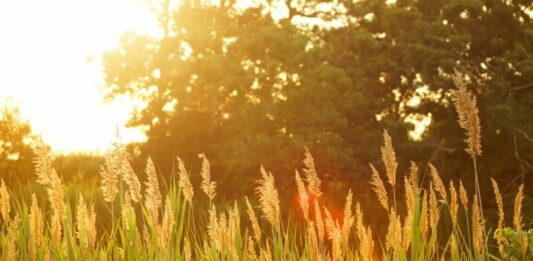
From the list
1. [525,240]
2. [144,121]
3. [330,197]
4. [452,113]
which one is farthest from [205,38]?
[525,240]

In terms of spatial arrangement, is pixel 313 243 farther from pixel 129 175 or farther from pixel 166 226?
pixel 129 175

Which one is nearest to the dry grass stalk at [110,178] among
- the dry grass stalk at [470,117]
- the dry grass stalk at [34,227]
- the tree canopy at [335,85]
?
the dry grass stalk at [34,227]

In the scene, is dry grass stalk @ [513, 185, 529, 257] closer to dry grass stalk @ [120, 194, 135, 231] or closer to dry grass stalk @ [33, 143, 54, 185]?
dry grass stalk @ [120, 194, 135, 231]

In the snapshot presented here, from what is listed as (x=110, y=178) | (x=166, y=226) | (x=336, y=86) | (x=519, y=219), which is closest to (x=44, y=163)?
(x=110, y=178)

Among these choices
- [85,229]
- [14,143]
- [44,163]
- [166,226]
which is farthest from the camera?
[14,143]

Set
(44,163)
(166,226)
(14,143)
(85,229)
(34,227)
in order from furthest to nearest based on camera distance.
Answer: (14,143), (34,227), (85,229), (166,226), (44,163)

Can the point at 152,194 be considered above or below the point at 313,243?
above

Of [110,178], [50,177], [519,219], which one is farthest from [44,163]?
[519,219]

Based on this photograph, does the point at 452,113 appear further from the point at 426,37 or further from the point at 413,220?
the point at 413,220

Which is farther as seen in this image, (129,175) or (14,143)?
(14,143)

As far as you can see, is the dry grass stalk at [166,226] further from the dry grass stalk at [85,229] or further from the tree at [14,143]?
the tree at [14,143]

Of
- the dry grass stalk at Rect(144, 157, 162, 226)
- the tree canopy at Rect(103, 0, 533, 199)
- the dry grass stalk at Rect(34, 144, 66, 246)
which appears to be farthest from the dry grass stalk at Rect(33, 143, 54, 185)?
the tree canopy at Rect(103, 0, 533, 199)

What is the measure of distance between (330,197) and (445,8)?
6.20 meters

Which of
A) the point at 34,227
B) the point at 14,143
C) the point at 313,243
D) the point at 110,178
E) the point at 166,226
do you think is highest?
the point at 14,143
